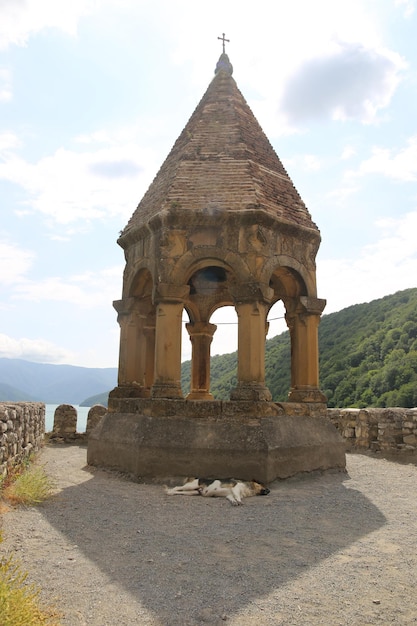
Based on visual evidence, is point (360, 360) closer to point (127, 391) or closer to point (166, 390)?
point (127, 391)

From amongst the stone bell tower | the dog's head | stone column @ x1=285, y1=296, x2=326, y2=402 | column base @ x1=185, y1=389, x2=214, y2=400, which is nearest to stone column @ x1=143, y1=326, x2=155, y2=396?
the stone bell tower

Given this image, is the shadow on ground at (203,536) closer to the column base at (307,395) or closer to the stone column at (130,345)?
the column base at (307,395)

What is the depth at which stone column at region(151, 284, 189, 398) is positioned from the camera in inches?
284

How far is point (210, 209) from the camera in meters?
7.36

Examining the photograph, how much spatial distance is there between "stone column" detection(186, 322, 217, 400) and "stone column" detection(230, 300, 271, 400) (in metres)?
3.20

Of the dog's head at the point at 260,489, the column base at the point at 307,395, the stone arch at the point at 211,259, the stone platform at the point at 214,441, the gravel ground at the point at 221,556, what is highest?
the stone arch at the point at 211,259

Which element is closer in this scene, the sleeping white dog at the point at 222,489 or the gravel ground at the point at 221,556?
the gravel ground at the point at 221,556

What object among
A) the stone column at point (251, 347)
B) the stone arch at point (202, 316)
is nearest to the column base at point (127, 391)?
the stone arch at point (202, 316)

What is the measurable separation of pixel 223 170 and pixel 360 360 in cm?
2454

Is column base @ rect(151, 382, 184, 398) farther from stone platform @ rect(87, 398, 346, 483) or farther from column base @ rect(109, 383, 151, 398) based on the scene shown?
column base @ rect(109, 383, 151, 398)

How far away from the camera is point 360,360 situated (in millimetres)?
30062

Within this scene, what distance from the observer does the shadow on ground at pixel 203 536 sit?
3.05 m

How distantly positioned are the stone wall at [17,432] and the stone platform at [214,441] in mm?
1242

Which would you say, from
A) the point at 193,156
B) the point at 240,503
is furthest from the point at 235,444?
the point at 193,156
